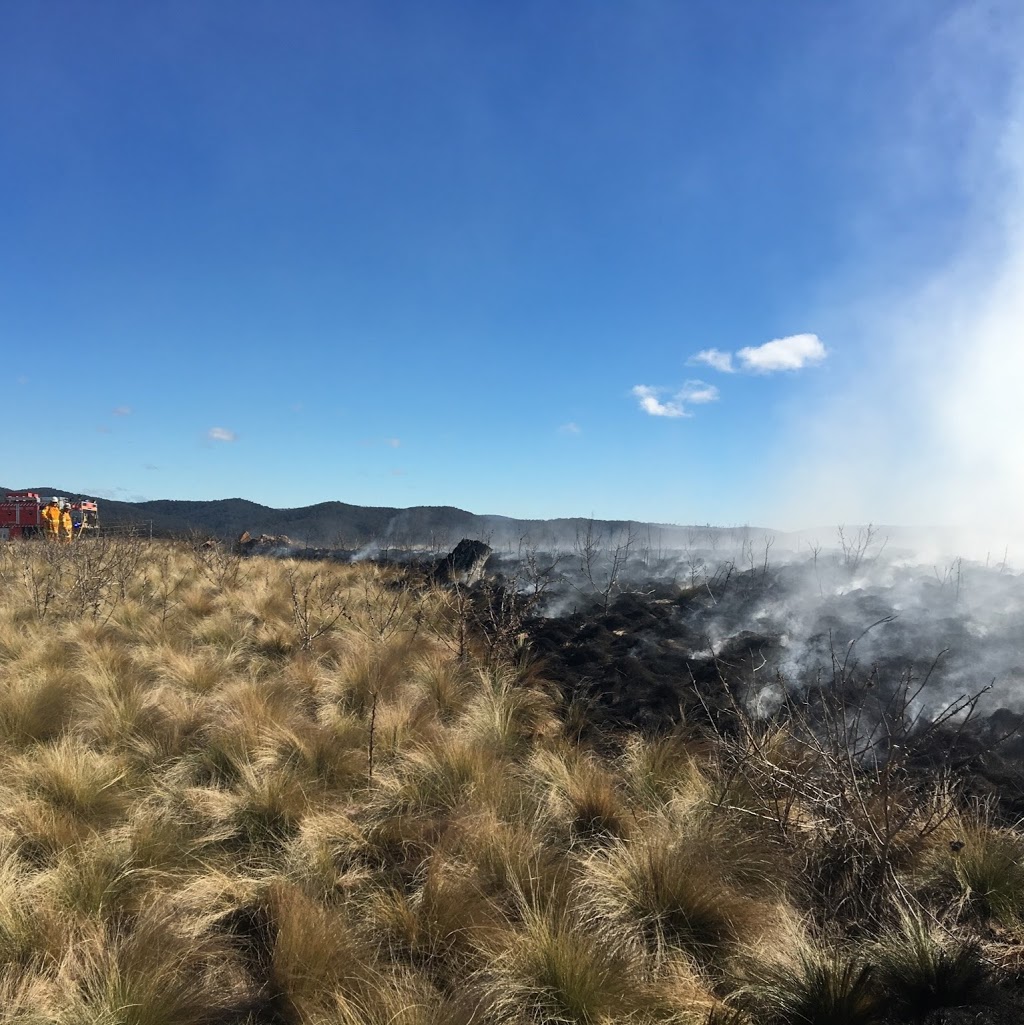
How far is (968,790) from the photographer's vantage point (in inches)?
171

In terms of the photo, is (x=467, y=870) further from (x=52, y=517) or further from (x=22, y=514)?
(x=22, y=514)

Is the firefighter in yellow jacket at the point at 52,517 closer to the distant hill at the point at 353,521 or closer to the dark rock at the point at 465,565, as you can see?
the dark rock at the point at 465,565

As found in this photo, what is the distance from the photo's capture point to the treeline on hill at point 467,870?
2242mm

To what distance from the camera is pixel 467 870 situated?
296 centimetres

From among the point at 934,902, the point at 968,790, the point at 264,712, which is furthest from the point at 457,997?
the point at 968,790

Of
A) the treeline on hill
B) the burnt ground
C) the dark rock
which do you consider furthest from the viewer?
the dark rock

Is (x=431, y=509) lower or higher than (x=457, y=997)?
higher

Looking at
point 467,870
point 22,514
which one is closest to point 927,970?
point 467,870

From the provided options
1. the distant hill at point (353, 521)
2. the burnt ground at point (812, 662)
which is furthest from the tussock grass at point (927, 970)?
the distant hill at point (353, 521)

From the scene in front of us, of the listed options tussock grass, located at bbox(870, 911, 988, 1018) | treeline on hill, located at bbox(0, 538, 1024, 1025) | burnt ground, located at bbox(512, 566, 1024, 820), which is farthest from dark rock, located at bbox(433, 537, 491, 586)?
tussock grass, located at bbox(870, 911, 988, 1018)

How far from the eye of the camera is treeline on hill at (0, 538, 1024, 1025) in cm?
224

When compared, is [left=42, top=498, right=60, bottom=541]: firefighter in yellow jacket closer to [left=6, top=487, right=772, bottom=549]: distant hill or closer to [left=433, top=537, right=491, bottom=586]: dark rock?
[left=433, top=537, right=491, bottom=586]: dark rock

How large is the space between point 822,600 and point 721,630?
7.49 ft

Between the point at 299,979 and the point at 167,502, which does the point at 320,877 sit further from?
the point at 167,502
